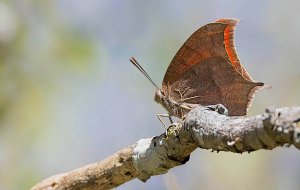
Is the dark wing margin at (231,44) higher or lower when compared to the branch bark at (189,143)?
higher

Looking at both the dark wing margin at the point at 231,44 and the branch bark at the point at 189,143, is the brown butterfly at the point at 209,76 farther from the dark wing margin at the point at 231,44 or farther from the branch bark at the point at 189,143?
the branch bark at the point at 189,143

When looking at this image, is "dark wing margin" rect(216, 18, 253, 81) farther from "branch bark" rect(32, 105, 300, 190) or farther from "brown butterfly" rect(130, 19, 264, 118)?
"branch bark" rect(32, 105, 300, 190)

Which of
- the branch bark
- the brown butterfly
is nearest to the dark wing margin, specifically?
the brown butterfly

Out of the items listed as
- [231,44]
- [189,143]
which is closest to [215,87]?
[231,44]

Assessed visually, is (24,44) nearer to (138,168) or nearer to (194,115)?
(138,168)

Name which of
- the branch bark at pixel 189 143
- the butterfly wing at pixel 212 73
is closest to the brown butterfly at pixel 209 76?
the butterfly wing at pixel 212 73

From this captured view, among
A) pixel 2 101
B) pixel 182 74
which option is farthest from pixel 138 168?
pixel 2 101
